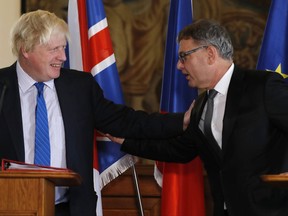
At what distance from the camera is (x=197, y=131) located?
3.50 metres

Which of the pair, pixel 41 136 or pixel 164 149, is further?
pixel 164 149

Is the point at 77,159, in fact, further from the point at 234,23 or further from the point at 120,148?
the point at 234,23

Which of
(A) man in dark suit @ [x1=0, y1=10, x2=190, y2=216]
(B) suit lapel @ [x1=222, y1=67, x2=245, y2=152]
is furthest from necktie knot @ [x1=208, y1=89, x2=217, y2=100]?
(A) man in dark suit @ [x1=0, y1=10, x2=190, y2=216]

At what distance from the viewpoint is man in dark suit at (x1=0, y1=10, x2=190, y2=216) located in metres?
3.23

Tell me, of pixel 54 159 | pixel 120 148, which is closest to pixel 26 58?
pixel 54 159

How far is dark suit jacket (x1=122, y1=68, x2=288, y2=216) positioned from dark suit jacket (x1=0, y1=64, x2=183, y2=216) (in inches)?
19.4

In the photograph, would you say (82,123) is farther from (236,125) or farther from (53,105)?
(236,125)

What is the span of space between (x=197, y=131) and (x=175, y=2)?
112 cm

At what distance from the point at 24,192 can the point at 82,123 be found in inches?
32.9

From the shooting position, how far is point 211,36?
11.5ft

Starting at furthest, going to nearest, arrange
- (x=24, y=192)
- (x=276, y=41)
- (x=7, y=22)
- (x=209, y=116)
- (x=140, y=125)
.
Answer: (x=7, y=22)
(x=276, y=41)
(x=140, y=125)
(x=209, y=116)
(x=24, y=192)

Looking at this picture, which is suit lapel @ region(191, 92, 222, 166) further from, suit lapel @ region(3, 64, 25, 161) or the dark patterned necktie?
suit lapel @ region(3, 64, 25, 161)

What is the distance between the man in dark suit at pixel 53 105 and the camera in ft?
10.6

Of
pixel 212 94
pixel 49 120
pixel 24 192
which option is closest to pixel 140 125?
pixel 212 94
